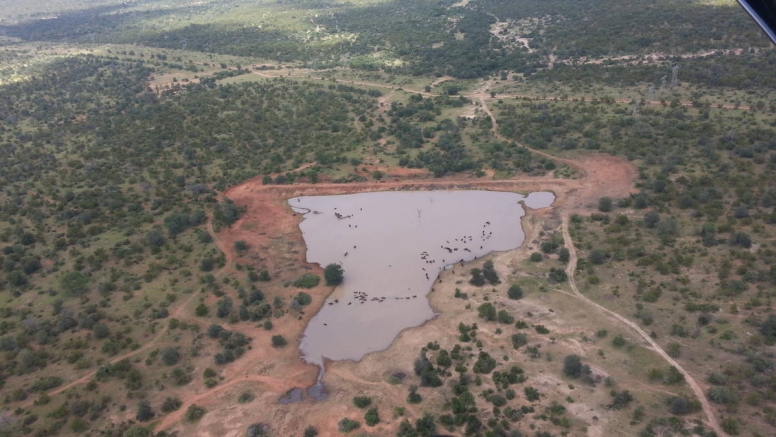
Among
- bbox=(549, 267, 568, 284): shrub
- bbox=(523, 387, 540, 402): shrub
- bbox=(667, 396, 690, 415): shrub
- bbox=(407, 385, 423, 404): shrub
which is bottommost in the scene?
bbox=(407, 385, 423, 404): shrub

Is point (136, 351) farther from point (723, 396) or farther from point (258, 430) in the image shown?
point (723, 396)

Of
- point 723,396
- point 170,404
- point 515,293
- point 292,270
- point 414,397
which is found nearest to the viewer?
point 723,396

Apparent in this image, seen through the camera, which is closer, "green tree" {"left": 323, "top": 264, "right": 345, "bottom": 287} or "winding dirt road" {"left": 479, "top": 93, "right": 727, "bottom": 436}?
"winding dirt road" {"left": 479, "top": 93, "right": 727, "bottom": 436}

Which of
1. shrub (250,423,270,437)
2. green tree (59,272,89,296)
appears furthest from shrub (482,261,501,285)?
green tree (59,272,89,296)

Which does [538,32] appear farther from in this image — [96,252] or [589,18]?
[96,252]

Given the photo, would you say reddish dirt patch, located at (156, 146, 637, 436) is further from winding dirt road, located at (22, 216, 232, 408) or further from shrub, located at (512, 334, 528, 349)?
shrub, located at (512, 334, 528, 349)

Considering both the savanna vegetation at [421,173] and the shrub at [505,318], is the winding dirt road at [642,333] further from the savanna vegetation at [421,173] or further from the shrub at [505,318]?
the shrub at [505,318]

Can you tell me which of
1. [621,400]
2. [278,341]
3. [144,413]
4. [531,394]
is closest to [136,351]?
[144,413]

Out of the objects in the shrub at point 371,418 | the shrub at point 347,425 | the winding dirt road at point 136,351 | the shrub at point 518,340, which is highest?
the shrub at point 518,340

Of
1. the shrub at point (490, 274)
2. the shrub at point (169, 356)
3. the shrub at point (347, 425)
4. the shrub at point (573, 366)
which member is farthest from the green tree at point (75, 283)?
the shrub at point (573, 366)
